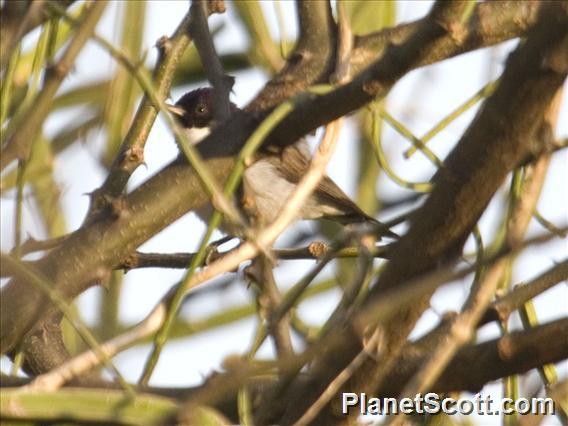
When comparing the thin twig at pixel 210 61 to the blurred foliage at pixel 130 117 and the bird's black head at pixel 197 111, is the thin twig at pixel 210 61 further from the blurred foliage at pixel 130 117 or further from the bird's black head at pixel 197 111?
the bird's black head at pixel 197 111

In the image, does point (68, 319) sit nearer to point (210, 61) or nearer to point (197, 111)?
point (210, 61)

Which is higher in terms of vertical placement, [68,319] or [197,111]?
[197,111]

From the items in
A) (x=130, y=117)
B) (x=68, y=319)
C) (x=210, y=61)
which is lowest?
(x=68, y=319)

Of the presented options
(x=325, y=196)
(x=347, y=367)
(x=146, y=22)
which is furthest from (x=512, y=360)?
(x=325, y=196)

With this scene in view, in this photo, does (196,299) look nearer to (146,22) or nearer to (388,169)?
(388,169)

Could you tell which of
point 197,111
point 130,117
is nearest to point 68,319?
point 130,117

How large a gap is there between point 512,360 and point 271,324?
0.38 meters

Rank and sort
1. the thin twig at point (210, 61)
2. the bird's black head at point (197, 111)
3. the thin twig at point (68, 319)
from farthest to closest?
1. the bird's black head at point (197, 111)
2. the thin twig at point (210, 61)
3. the thin twig at point (68, 319)

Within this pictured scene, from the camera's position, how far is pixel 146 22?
2965 millimetres

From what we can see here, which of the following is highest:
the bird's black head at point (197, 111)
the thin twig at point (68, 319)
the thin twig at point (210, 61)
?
the bird's black head at point (197, 111)

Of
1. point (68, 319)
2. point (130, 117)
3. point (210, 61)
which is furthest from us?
point (130, 117)

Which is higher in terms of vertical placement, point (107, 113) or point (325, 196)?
point (325, 196)

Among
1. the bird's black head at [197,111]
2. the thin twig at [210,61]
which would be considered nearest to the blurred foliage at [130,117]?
the thin twig at [210,61]

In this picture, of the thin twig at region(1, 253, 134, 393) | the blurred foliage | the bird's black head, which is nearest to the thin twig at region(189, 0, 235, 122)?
the blurred foliage
